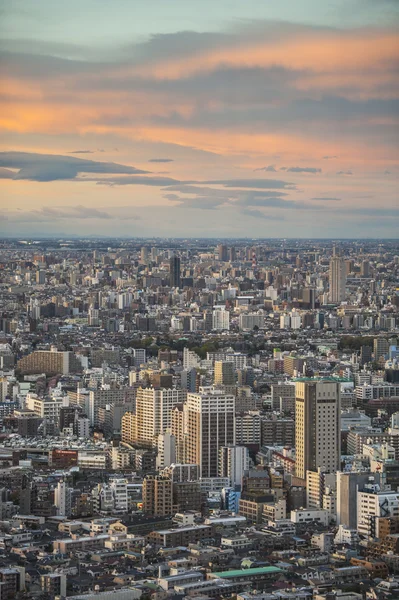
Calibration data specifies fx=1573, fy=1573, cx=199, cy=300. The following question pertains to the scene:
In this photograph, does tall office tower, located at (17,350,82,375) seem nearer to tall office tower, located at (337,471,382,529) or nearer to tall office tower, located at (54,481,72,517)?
tall office tower, located at (54,481,72,517)

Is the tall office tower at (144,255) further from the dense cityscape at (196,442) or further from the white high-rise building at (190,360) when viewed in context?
the white high-rise building at (190,360)

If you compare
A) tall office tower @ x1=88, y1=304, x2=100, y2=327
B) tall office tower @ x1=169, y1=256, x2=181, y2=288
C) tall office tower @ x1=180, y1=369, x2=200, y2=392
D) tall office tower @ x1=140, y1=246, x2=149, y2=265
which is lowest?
tall office tower @ x1=180, y1=369, x2=200, y2=392

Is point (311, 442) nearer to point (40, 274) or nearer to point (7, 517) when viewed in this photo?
point (7, 517)

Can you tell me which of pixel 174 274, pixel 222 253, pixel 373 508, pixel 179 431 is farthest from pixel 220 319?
pixel 373 508

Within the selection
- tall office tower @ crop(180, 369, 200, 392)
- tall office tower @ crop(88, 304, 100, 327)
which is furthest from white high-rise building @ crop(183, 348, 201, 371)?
tall office tower @ crop(88, 304, 100, 327)

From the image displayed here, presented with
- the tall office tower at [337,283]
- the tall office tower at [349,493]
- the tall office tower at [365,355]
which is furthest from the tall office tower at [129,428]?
the tall office tower at [337,283]

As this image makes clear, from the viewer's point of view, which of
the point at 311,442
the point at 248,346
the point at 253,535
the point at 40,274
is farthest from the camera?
the point at 40,274

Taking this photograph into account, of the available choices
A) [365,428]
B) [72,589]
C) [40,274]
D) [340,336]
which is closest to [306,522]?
[72,589]
